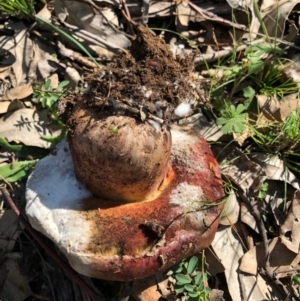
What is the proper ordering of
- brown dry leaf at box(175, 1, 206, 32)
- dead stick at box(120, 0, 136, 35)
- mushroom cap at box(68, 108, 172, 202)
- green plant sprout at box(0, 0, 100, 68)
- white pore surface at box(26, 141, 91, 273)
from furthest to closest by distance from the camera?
brown dry leaf at box(175, 1, 206, 32), dead stick at box(120, 0, 136, 35), green plant sprout at box(0, 0, 100, 68), white pore surface at box(26, 141, 91, 273), mushroom cap at box(68, 108, 172, 202)

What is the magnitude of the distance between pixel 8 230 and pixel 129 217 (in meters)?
1.00

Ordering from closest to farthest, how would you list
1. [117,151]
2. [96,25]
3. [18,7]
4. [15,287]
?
[117,151]
[15,287]
[18,7]
[96,25]

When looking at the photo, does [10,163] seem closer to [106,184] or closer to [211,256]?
[106,184]

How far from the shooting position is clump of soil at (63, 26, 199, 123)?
2.18 meters

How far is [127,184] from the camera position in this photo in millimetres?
2281

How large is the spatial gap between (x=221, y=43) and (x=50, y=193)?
72.9 inches

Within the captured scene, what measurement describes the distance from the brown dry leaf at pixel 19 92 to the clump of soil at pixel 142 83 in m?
1.10

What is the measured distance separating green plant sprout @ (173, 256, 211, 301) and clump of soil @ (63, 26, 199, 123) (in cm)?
89

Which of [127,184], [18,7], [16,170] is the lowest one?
[16,170]

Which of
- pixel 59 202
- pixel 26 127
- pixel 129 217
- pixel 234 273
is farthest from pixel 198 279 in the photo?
pixel 26 127

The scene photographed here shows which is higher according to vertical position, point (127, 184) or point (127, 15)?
point (127, 15)

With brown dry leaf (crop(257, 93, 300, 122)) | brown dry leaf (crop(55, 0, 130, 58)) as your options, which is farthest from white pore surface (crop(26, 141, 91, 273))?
brown dry leaf (crop(257, 93, 300, 122))

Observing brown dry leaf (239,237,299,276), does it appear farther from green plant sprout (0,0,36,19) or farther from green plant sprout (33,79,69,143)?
green plant sprout (0,0,36,19)

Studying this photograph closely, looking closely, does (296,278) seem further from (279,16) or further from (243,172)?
(279,16)
